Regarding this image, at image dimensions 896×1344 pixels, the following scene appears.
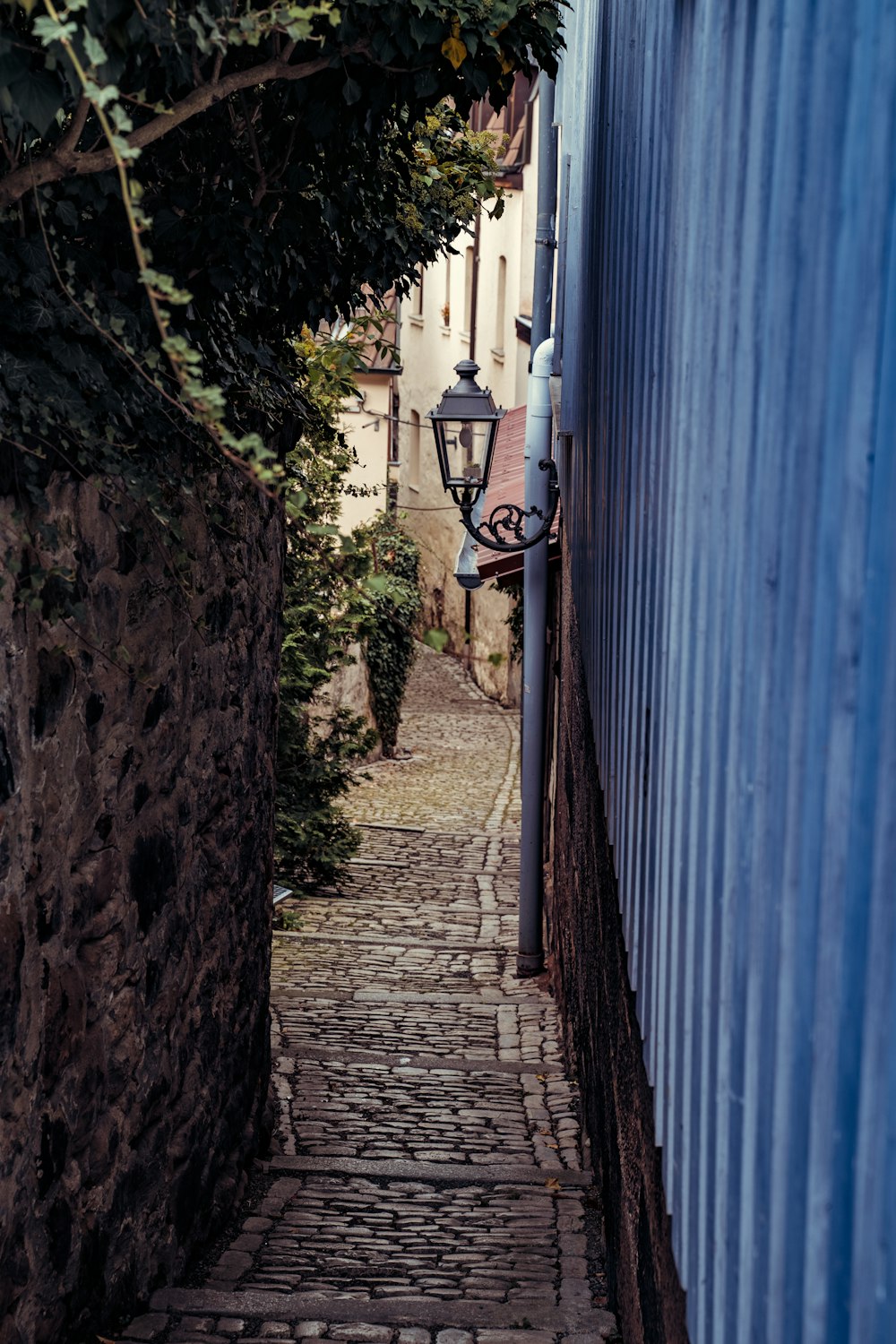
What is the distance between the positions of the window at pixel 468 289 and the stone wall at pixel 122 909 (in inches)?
795

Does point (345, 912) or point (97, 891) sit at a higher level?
point (97, 891)

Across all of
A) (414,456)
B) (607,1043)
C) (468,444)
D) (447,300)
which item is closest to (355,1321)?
(607,1043)

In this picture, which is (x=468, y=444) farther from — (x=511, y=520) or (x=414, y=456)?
(x=414, y=456)

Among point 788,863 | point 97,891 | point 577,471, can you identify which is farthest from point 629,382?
point 577,471

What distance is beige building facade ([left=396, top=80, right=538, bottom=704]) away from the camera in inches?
822

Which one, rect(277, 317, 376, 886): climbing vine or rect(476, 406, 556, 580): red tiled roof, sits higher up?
rect(476, 406, 556, 580): red tiled roof

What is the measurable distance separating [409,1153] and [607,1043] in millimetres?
1961

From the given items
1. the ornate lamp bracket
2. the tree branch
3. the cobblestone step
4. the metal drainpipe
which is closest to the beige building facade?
the metal drainpipe

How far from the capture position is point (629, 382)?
12.1 feet

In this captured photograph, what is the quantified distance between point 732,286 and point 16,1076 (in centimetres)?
217

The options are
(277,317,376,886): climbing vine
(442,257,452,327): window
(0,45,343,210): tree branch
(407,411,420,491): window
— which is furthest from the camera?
(407,411,420,491): window

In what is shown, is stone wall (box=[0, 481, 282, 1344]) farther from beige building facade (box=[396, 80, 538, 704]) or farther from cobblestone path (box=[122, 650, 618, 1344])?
beige building facade (box=[396, 80, 538, 704])

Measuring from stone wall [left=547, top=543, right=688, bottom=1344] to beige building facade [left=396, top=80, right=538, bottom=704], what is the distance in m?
10.0

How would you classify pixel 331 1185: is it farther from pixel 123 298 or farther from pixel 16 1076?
pixel 123 298
